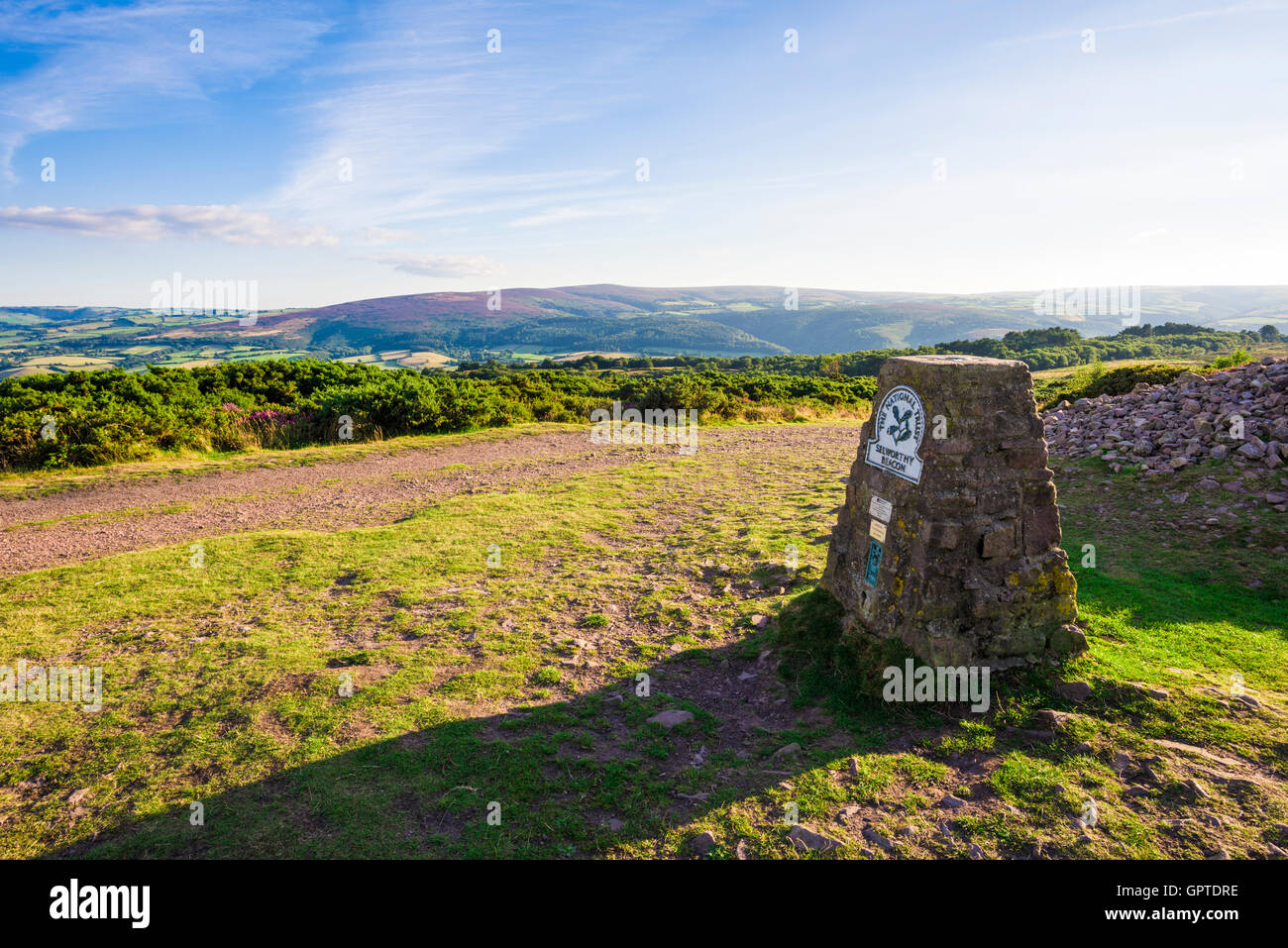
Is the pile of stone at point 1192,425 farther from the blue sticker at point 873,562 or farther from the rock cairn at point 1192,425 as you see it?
the blue sticker at point 873,562

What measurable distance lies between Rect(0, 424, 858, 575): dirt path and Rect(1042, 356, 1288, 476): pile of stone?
22.6ft

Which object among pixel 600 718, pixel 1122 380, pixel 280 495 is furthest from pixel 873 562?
pixel 1122 380

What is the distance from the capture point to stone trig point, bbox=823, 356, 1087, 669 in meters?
5.12

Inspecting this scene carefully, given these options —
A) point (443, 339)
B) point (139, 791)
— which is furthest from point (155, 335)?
point (139, 791)

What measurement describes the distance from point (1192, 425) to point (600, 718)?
479 inches

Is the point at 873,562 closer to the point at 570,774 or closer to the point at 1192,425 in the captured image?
the point at 570,774

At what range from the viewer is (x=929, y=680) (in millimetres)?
5191

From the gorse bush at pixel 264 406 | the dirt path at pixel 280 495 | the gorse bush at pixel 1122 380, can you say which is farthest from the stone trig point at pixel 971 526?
the gorse bush at pixel 264 406

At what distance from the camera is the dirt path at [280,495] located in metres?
9.99

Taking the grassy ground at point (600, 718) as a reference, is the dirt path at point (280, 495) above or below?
above

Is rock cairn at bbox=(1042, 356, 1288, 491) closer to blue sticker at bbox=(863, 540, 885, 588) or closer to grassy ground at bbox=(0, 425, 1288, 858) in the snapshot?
grassy ground at bbox=(0, 425, 1288, 858)

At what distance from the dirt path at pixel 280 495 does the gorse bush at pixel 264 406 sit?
231 centimetres
